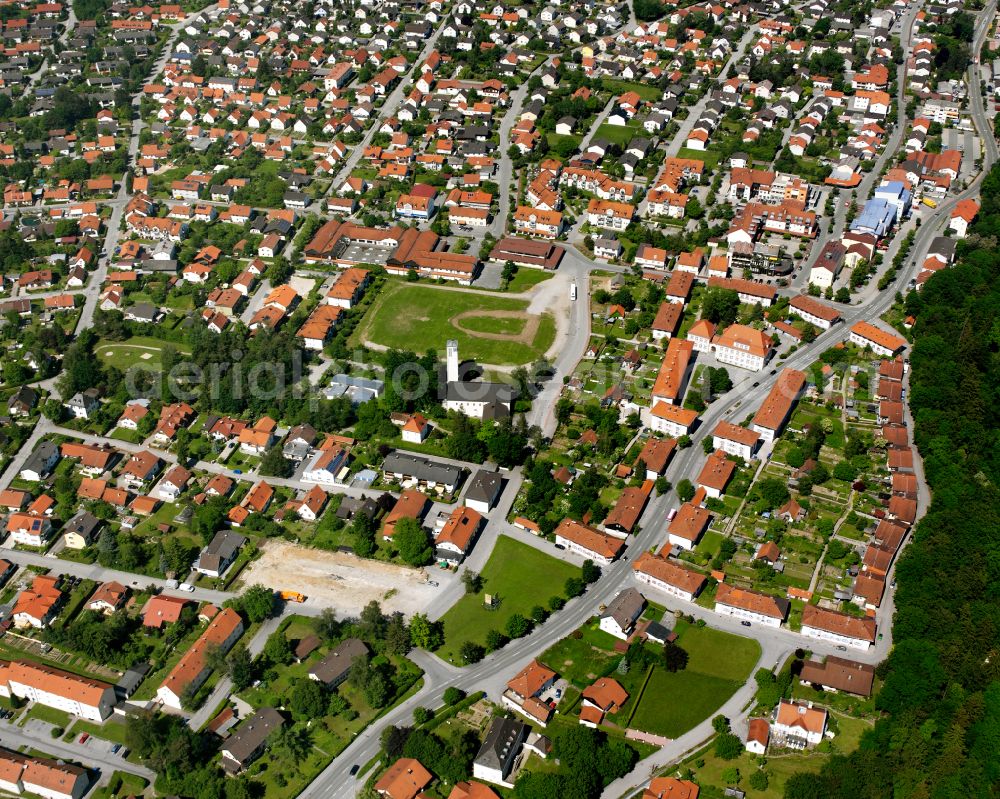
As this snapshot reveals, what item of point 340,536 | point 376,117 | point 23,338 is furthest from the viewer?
point 376,117

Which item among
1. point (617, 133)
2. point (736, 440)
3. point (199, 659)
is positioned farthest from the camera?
point (617, 133)

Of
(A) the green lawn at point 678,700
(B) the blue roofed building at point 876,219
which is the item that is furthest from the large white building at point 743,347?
(A) the green lawn at point 678,700

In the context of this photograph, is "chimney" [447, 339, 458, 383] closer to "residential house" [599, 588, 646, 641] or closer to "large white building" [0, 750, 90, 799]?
"residential house" [599, 588, 646, 641]

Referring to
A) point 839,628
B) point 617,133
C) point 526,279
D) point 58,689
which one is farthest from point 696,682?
point 617,133

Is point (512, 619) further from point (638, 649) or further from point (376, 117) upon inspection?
point (376, 117)

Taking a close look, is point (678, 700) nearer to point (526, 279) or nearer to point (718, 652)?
point (718, 652)

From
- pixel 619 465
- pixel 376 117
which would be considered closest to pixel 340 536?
pixel 619 465

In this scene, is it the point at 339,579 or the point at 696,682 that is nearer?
the point at 696,682
